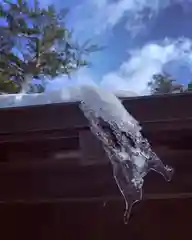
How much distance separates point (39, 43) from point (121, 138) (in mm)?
2531

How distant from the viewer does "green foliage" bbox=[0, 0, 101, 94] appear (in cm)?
329

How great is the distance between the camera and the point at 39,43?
3330 millimetres

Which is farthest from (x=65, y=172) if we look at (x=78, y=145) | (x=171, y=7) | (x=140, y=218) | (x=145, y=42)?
(x=171, y=7)

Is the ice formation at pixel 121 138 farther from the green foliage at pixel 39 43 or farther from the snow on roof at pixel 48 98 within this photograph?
the green foliage at pixel 39 43

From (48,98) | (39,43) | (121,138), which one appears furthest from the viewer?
(39,43)

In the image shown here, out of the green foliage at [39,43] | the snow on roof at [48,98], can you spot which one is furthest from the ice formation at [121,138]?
the green foliage at [39,43]

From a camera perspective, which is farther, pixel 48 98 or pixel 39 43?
pixel 39 43

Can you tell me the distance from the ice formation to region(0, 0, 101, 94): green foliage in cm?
229

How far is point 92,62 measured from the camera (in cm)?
323

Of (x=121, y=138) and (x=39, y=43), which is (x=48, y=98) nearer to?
(x=121, y=138)

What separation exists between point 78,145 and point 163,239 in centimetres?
32

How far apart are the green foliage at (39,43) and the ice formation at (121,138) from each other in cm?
229

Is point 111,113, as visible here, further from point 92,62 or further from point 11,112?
point 92,62

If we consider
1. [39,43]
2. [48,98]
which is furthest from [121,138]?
[39,43]
